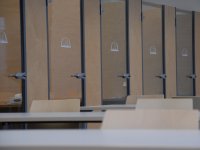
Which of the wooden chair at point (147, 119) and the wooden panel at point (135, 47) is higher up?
the wooden panel at point (135, 47)

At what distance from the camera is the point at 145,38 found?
28.4 ft

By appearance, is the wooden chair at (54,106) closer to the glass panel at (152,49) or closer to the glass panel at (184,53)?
the glass panel at (152,49)

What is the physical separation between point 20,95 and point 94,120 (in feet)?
10.9

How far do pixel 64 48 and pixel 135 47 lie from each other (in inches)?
82.7

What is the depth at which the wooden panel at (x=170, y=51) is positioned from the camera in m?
9.23

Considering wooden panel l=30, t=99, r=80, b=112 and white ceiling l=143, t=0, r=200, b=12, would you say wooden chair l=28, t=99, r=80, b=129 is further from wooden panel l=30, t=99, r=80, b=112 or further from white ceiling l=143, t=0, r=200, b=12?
white ceiling l=143, t=0, r=200, b=12

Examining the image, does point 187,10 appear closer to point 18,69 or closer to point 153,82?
point 153,82

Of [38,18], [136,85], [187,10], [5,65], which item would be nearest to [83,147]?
[5,65]

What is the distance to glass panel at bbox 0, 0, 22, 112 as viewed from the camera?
570cm

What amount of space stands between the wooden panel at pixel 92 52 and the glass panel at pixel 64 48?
200 mm

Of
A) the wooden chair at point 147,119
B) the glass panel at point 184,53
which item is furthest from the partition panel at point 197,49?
the wooden chair at point 147,119

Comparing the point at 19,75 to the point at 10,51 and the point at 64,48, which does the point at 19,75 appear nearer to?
the point at 10,51

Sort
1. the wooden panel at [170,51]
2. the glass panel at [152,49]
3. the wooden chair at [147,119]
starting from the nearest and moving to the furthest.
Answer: the wooden chair at [147,119], the glass panel at [152,49], the wooden panel at [170,51]

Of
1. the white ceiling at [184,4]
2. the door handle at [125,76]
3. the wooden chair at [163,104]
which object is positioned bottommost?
the wooden chair at [163,104]
